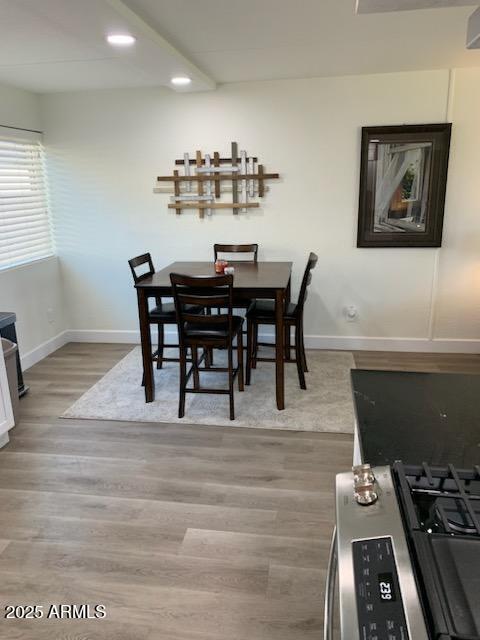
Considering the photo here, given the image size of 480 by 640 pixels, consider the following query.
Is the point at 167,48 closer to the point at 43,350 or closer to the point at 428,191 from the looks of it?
the point at 428,191

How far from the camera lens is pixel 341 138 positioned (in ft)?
13.6

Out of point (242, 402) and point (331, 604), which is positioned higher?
point (331, 604)

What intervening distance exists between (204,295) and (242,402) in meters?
0.89

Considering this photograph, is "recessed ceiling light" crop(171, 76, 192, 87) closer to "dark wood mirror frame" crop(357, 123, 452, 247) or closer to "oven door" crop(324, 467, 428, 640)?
"dark wood mirror frame" crop(357, 123, 452, 247)

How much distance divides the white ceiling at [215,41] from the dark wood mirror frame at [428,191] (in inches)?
19.1

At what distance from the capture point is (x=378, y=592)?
2.42 ft

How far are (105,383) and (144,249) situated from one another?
1.44 meters

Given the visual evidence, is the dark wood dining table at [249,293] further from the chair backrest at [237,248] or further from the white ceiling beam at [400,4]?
the white ceiling beam at [400,4]

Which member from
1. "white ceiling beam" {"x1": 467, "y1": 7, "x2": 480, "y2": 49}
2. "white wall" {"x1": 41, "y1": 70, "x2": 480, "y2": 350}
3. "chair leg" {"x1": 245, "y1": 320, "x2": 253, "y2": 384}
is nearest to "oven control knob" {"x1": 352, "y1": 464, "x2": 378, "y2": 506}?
"white ceiling beam" {"x1": 467, "y1": 7, "x2": 480, "y2": 49}

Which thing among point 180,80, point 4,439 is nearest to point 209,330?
point 4,439

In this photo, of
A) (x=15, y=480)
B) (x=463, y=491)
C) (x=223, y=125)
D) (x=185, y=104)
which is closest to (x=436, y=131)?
(x=223, y=125)

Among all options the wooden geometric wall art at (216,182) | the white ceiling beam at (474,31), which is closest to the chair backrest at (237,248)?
the wooden geometric wall art at (216,182)

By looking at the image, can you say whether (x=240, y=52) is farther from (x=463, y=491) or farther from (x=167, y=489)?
(x=463, y=491)

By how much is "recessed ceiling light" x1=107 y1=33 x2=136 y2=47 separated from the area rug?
234 cm
